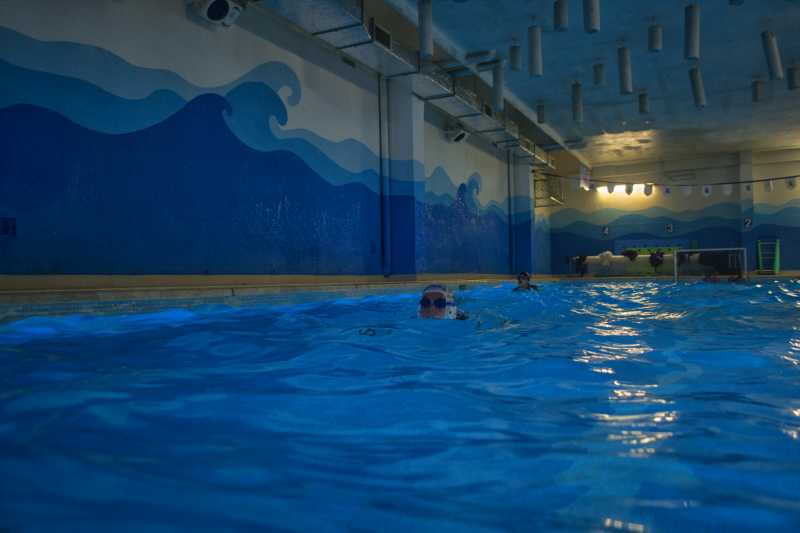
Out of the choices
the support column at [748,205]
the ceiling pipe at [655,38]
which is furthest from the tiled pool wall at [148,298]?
the support column at [748,205]

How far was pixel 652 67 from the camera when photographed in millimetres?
11000

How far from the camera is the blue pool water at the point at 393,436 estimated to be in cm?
126

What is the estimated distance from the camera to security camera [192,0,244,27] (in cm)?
710

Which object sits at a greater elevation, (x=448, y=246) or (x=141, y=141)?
(x=141, y=141)

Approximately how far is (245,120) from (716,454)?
7607mm

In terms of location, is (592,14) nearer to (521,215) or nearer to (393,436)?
(393,436)

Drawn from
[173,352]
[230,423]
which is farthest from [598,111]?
[230,423]

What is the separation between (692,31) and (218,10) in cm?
594

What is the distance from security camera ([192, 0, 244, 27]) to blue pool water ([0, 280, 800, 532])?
4.71m

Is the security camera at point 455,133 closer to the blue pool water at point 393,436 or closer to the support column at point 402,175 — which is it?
the support column at point 402,175

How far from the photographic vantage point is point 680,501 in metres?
1.34

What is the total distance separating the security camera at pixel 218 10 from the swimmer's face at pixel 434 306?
4466mm

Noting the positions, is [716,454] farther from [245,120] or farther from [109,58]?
[245,120]

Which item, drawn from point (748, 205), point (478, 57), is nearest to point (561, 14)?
point (478, 57)
